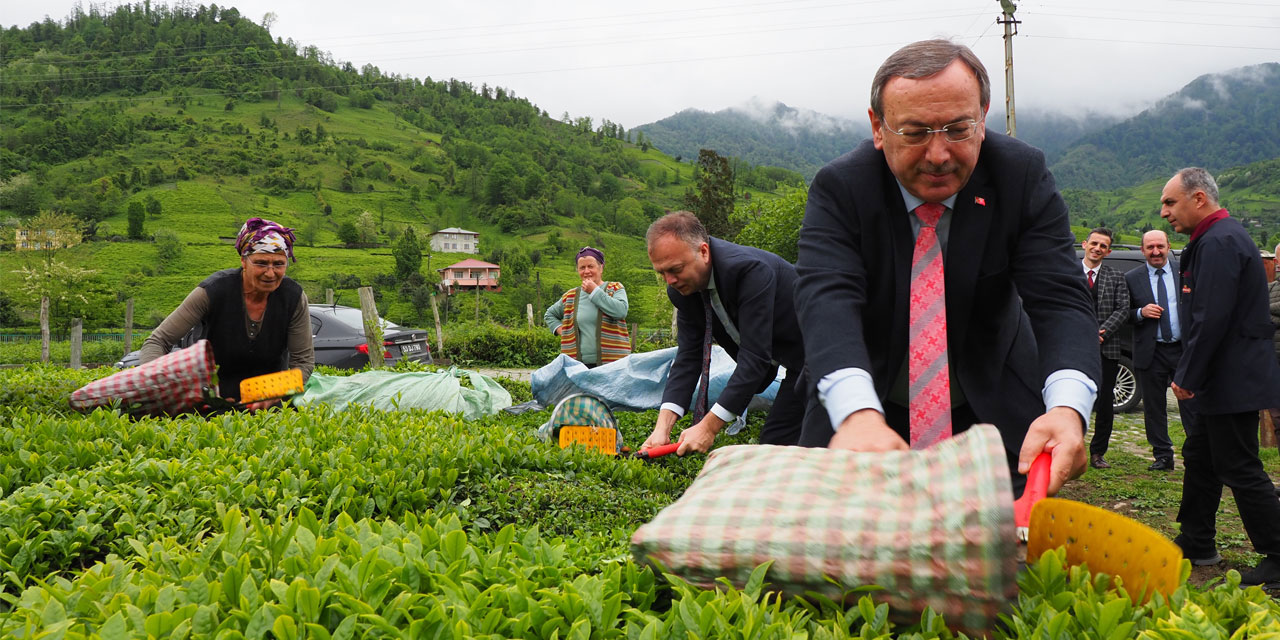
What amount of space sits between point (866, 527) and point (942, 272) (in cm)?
87

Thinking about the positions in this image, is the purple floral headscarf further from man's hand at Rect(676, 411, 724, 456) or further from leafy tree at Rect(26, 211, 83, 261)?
leafy tree at Rect(26, 211, 83, 261)

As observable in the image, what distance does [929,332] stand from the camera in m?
1.87

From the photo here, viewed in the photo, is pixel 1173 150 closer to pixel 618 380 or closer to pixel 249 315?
pixel 618 380

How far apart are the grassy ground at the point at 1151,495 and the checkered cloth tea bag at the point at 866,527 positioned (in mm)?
3729

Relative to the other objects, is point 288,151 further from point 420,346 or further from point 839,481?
point 839,481

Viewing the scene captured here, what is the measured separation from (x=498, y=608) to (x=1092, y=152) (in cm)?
21455

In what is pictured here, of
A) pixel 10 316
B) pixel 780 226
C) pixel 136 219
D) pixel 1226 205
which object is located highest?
pixel 1226 205

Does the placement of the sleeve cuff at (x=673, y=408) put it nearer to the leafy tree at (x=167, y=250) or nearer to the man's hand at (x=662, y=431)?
the man's hand at (x=662, y=431)

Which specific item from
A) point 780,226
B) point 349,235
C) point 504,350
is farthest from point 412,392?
point 349,235

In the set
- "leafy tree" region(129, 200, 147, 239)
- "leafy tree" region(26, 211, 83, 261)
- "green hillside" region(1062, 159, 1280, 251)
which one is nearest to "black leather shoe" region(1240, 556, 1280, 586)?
"leafy tree" region(26, 211, 83, 261)

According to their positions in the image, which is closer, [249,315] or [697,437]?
[697,437]

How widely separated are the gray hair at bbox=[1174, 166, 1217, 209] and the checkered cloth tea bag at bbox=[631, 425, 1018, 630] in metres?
3.97

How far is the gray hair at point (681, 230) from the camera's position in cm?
355

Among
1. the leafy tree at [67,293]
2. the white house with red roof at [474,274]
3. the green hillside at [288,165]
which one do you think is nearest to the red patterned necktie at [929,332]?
the green hillside at [288,165]
